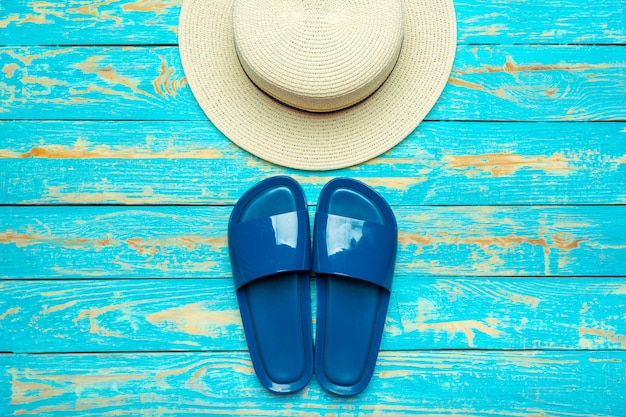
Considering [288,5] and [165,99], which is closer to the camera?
[288,5]

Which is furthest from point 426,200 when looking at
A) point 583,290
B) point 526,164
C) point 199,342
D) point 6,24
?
point 6,24

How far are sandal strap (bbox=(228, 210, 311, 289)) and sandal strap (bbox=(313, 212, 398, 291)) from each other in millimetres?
31

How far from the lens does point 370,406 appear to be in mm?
924

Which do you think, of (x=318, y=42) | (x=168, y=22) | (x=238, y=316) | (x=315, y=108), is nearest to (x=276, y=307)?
(x=238, y=316)

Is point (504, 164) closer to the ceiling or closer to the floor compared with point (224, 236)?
closer to the ceiling

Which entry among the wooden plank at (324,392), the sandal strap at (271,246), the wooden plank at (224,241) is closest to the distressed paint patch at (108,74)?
the wooden plank at (224,241)

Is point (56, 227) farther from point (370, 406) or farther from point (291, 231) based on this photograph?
point (370, 406)

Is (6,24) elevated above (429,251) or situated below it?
above

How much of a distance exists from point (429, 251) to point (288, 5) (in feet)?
1.65

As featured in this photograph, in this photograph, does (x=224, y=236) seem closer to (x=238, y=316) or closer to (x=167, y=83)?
(x=238, y=316)

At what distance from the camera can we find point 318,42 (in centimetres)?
81

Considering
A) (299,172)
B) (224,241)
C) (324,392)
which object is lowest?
(324,392)

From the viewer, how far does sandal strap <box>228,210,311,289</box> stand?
2.89 feet

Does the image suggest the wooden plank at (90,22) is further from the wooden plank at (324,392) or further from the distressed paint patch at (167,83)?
the wooden plank at (324,392)
